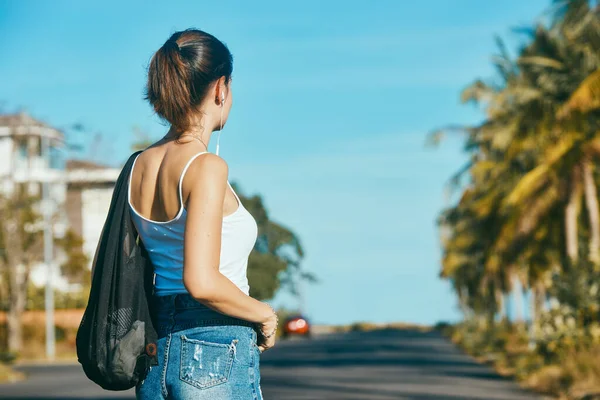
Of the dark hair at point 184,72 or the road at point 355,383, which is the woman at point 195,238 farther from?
the road at point 355,383

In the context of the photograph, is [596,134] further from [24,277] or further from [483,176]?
[24,277]

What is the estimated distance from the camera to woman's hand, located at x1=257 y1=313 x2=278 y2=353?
118 inches

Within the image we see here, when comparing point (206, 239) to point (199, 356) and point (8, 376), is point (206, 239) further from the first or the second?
point (8, 376)

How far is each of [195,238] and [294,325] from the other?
5152 cm

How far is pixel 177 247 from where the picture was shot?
2.95 metres

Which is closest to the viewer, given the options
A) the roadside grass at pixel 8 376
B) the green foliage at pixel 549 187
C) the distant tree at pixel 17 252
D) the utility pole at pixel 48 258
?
the green foliage at pixel 549 187

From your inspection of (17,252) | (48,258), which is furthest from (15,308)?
(48,258)

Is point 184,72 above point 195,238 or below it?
above

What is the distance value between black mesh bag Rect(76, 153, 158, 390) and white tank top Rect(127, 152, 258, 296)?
0.03m

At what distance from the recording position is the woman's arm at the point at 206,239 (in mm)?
2775

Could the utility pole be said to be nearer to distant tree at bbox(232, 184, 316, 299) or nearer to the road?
the road

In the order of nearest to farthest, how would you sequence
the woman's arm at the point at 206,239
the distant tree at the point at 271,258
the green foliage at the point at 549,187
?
the woman's arm at the point at 206,239, the distant tree at the point at 271,258, the green foliage at the point at 549,187

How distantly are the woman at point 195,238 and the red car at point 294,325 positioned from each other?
50651mm

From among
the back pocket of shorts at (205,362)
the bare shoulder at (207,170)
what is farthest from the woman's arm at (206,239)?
the back pocket of shorts at (205,362)
